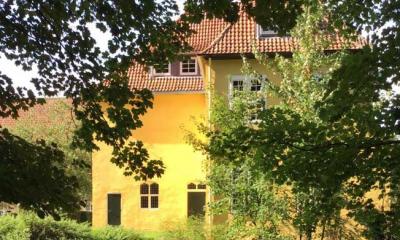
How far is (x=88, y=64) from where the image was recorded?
7312 mm

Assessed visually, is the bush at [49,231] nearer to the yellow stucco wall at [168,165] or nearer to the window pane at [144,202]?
the yellow stucco wall at [168,165]

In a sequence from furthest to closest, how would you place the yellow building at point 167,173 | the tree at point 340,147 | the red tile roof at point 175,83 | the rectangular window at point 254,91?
the yellow building at point 167,173 → the red tile roof at point 175,83 → the rectangular window at point 254,91 → the tree at point 340,147

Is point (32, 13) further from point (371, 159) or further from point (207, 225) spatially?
→ point (207, 225)

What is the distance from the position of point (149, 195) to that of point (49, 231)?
29.6 ft

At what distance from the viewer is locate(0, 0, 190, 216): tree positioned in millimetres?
6676

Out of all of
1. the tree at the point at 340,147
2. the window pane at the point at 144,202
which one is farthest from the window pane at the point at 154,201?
the tree at the point at 340,147

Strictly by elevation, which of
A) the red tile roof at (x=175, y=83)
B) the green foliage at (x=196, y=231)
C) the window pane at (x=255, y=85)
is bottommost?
the green foliage at (x=196, y=231)

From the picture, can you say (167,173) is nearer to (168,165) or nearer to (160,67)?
(168,165)

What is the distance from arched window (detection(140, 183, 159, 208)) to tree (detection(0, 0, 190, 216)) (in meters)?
19.2

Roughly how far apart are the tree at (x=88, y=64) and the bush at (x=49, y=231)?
9.11 meters

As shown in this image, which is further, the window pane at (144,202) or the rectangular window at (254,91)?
the window pane at (144,202)

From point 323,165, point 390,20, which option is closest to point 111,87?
point 323,165

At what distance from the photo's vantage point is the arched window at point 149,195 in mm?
26469

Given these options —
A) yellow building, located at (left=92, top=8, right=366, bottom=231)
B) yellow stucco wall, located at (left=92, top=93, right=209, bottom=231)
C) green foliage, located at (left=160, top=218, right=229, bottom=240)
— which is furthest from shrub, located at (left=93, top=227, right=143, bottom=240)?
yellow stucco wall, located at (left=92, top=93, right=209, bottom=231)
